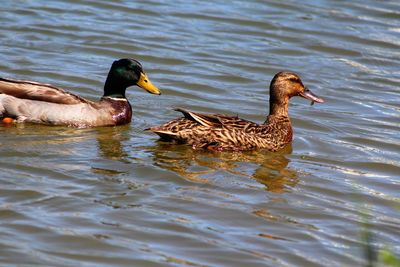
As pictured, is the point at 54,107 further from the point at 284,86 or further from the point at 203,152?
the point at 284,86

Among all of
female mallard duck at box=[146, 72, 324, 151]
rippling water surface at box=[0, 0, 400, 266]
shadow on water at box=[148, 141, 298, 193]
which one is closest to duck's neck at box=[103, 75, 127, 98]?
rippling water surface at box=[0, 0, 400, 266]

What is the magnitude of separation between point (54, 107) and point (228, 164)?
8.17 ft

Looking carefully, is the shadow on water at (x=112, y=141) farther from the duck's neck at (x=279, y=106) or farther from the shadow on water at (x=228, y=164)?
the duck's neck at (x=279, y=106)

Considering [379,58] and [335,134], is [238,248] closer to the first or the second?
[335,134]

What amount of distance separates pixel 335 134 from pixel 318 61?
12.6 feet

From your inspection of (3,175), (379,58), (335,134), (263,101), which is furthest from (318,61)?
(3,175)

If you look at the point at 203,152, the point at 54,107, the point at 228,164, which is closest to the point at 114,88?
the point at 54,107

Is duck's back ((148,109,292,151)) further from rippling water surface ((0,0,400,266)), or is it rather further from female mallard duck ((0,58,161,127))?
female mallard duck ((0,58,161,127))

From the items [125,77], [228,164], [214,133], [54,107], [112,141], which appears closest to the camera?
[228,164]

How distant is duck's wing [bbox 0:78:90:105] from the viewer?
40.4 feet

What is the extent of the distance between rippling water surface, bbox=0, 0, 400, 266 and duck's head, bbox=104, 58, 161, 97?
0.36 m

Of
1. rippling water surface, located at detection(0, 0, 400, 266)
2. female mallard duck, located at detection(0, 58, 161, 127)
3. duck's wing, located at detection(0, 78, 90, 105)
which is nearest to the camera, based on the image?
rippling water surface, located at detection(0, 0, 400, 266)

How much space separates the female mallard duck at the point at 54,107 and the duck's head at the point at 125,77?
0.24 meters

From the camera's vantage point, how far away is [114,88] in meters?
13.0
